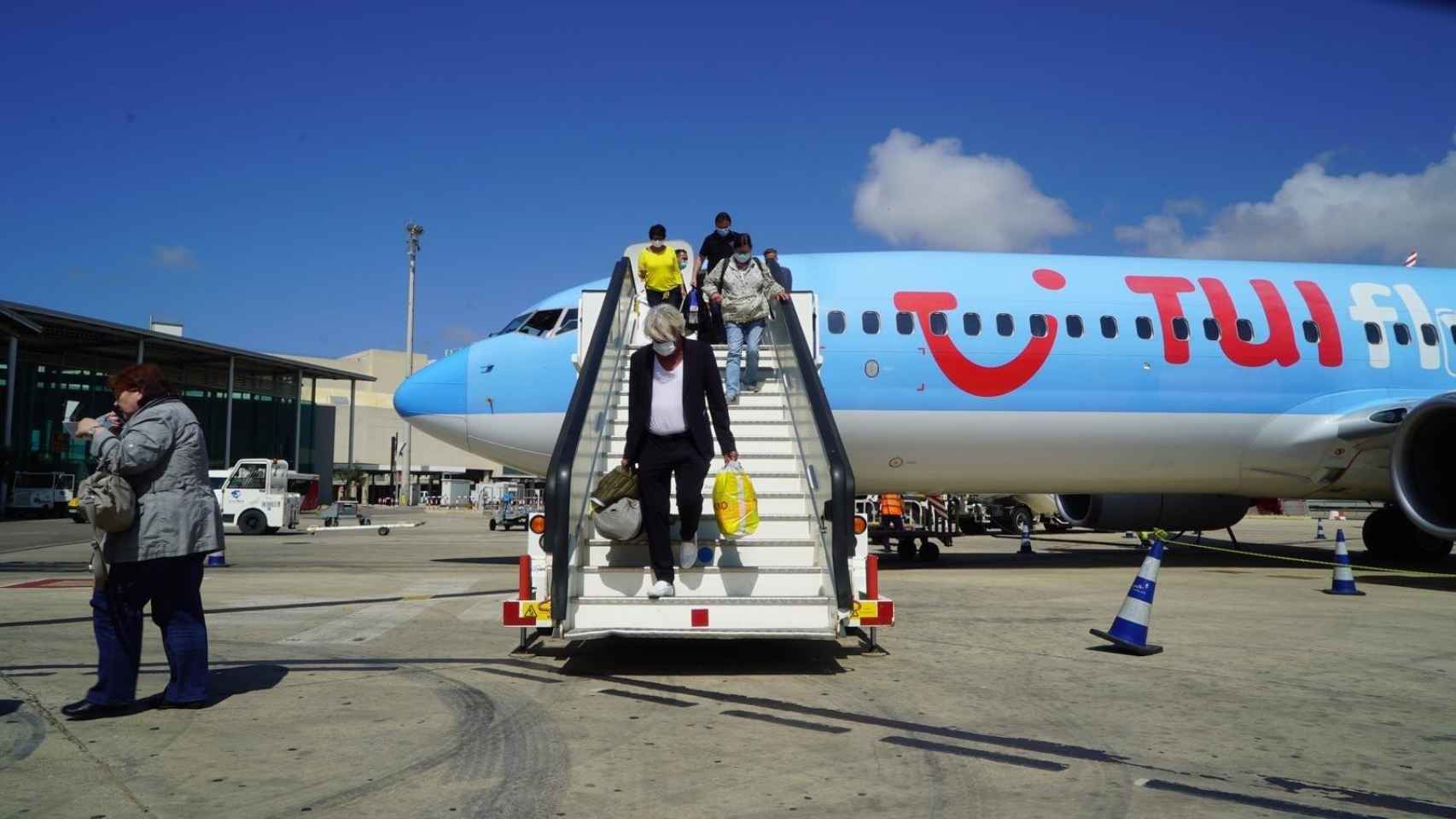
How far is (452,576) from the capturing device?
13.5 metres

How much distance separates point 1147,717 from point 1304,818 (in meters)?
1.67

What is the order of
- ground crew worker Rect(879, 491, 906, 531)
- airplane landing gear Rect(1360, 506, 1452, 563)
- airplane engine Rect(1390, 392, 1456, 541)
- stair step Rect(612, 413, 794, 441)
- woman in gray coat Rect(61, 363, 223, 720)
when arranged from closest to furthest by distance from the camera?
woman in gray coat Rect(61, 363, 223, 720), stair step Rect(612, 413, 794, 441), airplane engine Rect(1390, 392, 1456, 541), airplane landing gear Rect(1360, 506, 1452, 563), ground crew worker Rect(879, 491, 906, 531)

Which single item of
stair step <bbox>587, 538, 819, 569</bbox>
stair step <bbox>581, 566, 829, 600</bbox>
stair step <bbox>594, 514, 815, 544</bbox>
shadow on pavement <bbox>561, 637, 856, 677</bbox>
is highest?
stair step <bbox>594, 514, 815, 544</bbox>

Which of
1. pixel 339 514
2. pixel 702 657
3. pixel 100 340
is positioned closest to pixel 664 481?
pixel 702 657

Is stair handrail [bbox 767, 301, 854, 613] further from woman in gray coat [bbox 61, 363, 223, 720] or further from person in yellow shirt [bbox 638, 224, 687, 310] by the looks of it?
woman in gray coat [bbox 61, 363, 223, 720]

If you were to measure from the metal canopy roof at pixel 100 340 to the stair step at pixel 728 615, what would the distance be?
4123cm

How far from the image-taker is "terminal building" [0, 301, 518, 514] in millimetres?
45000

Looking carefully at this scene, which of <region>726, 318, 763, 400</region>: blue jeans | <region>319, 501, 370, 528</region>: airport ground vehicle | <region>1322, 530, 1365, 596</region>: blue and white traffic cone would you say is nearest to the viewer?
<region>726, 318, 763, 400</region>: blue jeans

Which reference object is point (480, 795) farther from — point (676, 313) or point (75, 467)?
point (75, 467)

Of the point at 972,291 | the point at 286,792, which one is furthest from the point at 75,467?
the point at 286,792

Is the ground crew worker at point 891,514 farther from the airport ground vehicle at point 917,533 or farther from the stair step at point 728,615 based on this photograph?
the stair step at point 728,615

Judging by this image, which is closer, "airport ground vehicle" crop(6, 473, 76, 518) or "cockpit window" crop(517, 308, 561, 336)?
"cockpit window" crop(517, 308, 561, 336)

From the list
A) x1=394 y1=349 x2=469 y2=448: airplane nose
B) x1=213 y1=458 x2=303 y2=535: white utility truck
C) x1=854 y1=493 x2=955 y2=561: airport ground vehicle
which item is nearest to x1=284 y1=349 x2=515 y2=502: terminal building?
x1=213 y1=458 x2=303 y2=535: white utility truck

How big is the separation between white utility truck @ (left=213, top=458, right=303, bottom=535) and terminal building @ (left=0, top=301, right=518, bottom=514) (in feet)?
37.9
